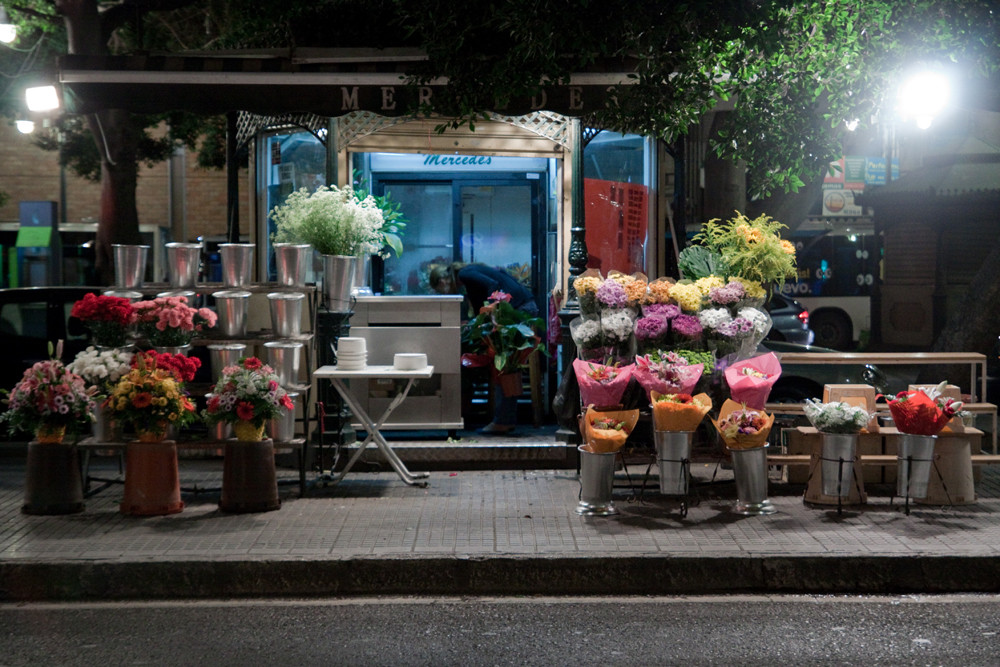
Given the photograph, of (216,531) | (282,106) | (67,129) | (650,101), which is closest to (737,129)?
(650,101)

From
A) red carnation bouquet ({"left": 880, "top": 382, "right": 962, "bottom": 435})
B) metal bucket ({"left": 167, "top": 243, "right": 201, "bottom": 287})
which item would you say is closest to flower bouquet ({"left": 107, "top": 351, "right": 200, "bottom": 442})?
metal bucket ({"left": 167, "top": 243, "right": 201, "bottom": 287})

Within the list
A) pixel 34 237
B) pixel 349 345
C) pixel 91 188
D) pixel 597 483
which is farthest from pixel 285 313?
pixel 91 188

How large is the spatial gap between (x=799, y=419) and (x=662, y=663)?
4.56 metres

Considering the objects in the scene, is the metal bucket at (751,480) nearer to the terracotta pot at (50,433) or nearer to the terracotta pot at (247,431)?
the terracotta pot at (247,431)

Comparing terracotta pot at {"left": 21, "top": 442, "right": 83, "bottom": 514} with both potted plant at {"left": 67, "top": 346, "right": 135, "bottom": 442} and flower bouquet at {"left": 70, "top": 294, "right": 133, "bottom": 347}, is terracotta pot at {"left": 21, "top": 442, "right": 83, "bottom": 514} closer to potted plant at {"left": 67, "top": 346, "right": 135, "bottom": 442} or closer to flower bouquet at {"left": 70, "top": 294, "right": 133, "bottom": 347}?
potted plant at {"left": 67, "top": 346, "right": 135, "bottom": 442}

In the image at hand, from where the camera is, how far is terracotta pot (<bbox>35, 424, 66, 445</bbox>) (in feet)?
24.4

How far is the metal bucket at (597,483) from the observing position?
291 inches

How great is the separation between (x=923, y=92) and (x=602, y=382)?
15.2 ft

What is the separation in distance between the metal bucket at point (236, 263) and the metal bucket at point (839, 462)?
4726mm

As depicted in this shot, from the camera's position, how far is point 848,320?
25109mm

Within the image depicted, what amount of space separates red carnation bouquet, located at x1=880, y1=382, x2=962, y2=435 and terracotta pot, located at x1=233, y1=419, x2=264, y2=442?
466 centimetres

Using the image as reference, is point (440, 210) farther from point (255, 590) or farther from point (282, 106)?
point (255, 590)

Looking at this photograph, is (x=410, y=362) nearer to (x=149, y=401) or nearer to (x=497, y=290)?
(x=149, y=401)

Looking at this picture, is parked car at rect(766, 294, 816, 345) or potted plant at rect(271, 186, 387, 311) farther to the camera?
parked car at rect(766, 294, 816, 345)
